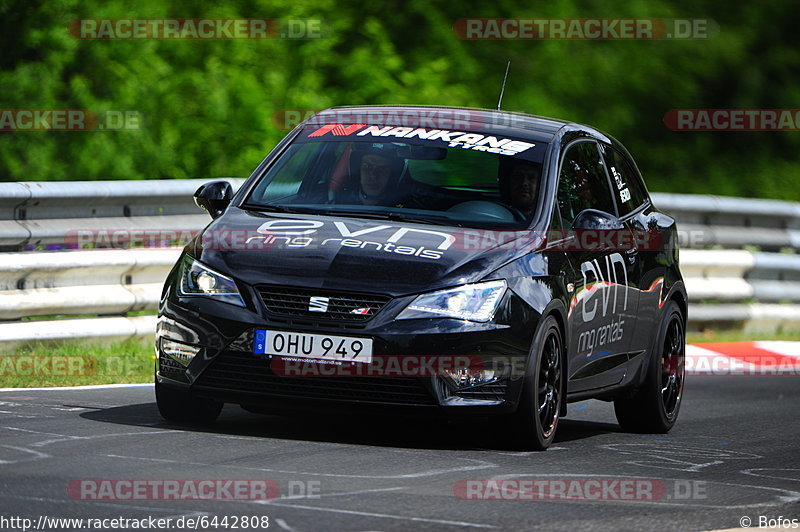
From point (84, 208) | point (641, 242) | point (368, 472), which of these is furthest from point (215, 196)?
point (84, 208)

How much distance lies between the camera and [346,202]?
8.48m

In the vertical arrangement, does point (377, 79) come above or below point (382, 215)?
above

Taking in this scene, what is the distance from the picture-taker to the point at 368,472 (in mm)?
6891

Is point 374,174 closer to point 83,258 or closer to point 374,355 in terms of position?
point 374,355

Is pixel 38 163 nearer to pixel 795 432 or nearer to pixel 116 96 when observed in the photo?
pixel 116 96

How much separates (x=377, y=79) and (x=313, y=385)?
1348cm

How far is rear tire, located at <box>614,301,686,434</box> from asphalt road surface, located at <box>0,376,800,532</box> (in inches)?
9.1

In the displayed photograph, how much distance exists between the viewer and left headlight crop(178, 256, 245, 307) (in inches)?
299

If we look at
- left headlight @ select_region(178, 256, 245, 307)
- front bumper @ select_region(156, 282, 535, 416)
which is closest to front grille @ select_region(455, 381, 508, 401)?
front bumper @ select_region(156, 282, 535, 416)

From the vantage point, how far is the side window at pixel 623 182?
9773 millimetres

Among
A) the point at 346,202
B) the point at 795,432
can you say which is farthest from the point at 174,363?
the point at 795,432

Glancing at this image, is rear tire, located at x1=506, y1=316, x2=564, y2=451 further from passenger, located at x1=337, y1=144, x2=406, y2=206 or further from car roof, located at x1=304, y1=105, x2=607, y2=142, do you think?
car roof, located at x1=304, y1=105, x2=607, y2=142

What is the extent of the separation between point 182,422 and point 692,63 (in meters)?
19.6

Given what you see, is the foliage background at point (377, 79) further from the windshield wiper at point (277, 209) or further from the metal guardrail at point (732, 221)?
the windshield wiper at point (277, 209)
